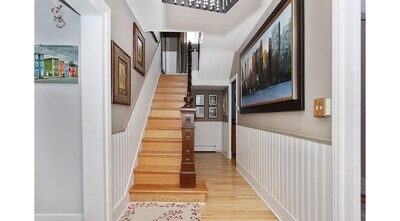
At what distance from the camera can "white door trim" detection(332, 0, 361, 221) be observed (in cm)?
139

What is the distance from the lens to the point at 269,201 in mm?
2770

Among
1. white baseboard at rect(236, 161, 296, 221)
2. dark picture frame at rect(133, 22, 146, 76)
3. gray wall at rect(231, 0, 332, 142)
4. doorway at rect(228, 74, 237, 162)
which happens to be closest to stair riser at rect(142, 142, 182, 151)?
dark picture frame at rect(133, 22, 146, 76)

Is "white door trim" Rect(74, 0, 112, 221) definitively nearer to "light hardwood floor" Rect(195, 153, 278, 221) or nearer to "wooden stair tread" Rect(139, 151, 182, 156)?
"light hardwood floor" Rect(195, 153, 278, 221)

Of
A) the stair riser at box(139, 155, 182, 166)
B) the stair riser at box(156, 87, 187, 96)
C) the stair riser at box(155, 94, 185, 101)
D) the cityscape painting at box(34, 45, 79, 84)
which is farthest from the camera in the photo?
the stair riser at box(156, 87, 187, 96)

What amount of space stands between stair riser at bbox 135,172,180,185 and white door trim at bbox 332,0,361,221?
7.06 ft

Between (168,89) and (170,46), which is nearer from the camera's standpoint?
(168,89)

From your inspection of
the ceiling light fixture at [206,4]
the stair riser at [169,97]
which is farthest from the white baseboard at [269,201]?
the ceiling light fixture at [206,4]

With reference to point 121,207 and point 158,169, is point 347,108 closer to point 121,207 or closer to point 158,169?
point 121,207

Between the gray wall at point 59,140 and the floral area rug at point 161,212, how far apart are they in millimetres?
573

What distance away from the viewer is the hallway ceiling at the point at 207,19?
297 cm
